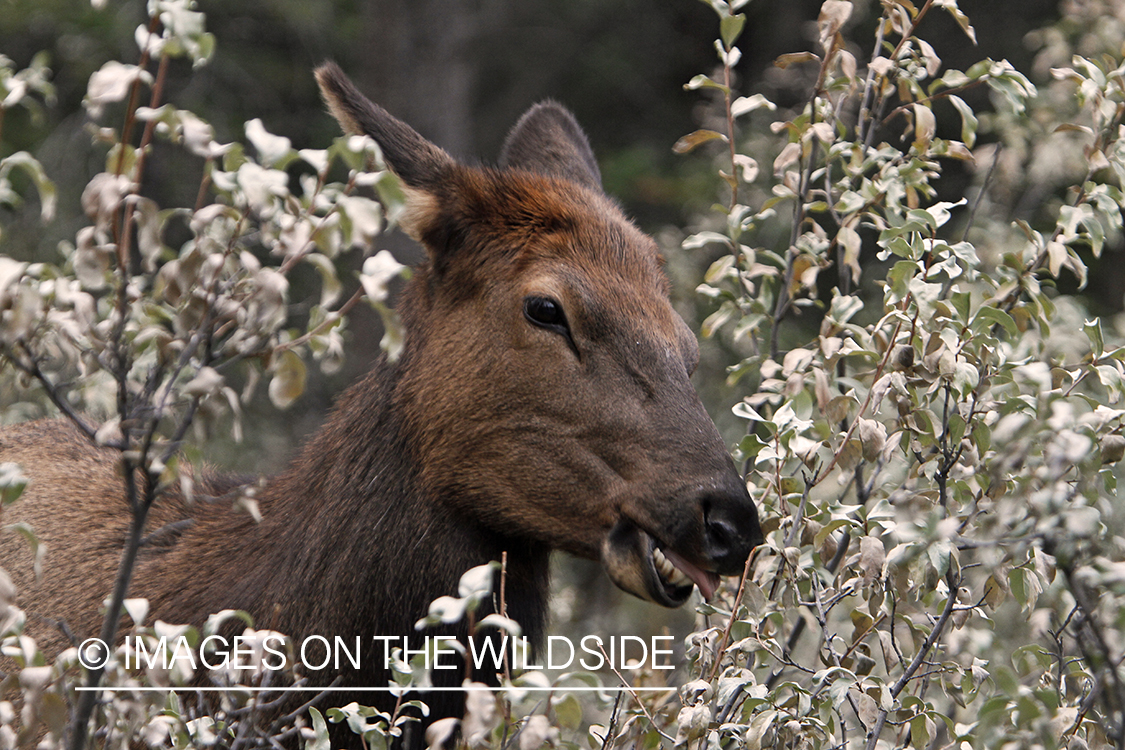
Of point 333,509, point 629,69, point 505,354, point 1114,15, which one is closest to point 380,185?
point 505,354

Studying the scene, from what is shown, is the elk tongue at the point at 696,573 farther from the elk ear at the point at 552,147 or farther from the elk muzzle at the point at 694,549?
the elk ear at the point at 552,147

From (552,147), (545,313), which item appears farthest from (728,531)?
(552,147)

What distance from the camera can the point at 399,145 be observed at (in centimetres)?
365

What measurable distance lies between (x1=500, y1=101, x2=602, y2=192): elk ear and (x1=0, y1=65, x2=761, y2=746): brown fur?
688 millimetres

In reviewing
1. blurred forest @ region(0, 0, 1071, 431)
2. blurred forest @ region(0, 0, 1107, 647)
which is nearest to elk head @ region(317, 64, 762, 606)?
blurred forest @ region(0, 0, 1107, 647)

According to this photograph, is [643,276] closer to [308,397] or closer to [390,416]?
[390,416]

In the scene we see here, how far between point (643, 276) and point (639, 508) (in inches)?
36.0

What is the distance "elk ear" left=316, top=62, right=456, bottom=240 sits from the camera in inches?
137

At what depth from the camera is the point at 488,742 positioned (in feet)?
9.45

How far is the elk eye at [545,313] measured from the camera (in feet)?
11.6

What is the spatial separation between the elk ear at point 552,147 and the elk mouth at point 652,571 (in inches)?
68.2

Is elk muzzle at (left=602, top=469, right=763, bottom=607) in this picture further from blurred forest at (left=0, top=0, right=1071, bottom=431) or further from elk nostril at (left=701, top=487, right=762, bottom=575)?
blurred forest at (left=0, top=0, right=1071, bottom=431)

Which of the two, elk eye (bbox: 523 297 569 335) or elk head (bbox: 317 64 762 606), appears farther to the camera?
elk eye (bbox: 523 297 569 335)

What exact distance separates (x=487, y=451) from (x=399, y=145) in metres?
1.03
